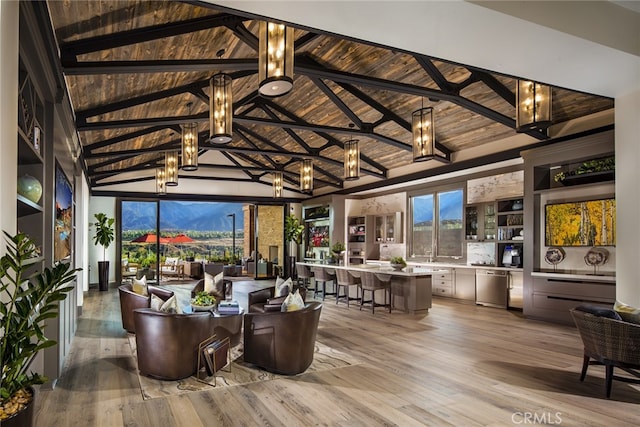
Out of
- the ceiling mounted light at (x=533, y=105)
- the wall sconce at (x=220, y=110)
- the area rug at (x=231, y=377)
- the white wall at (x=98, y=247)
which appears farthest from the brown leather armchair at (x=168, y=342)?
the white wall at (x=98, y=247)

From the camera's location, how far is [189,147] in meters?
6.45

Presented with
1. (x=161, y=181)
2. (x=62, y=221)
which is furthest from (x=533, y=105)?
(x=161, y=181)

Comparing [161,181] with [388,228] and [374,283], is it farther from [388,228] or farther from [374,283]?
[388,228]

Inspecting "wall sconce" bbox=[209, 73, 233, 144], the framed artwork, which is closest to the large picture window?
"wall sconce" bbox=[209, 73, 233, 144]

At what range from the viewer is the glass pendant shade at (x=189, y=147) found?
6328 millimetres

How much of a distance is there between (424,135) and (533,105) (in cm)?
178

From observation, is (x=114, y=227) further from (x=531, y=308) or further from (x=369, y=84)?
(x=531, y=308)

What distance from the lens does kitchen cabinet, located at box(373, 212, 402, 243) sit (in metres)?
11.7

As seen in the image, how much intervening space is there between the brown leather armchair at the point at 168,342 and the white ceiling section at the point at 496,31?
2988 mm

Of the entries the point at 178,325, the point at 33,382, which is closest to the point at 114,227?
the point at 178,325

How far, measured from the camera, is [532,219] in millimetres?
7496

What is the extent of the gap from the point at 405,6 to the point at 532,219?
605 centimetres

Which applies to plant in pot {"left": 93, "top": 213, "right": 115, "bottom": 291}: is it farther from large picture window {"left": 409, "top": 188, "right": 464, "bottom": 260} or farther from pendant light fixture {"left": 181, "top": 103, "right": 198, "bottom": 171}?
large picture window {"left": 409, "top": 188, "right": 464, "bottom": 260}

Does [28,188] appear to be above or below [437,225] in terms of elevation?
above
